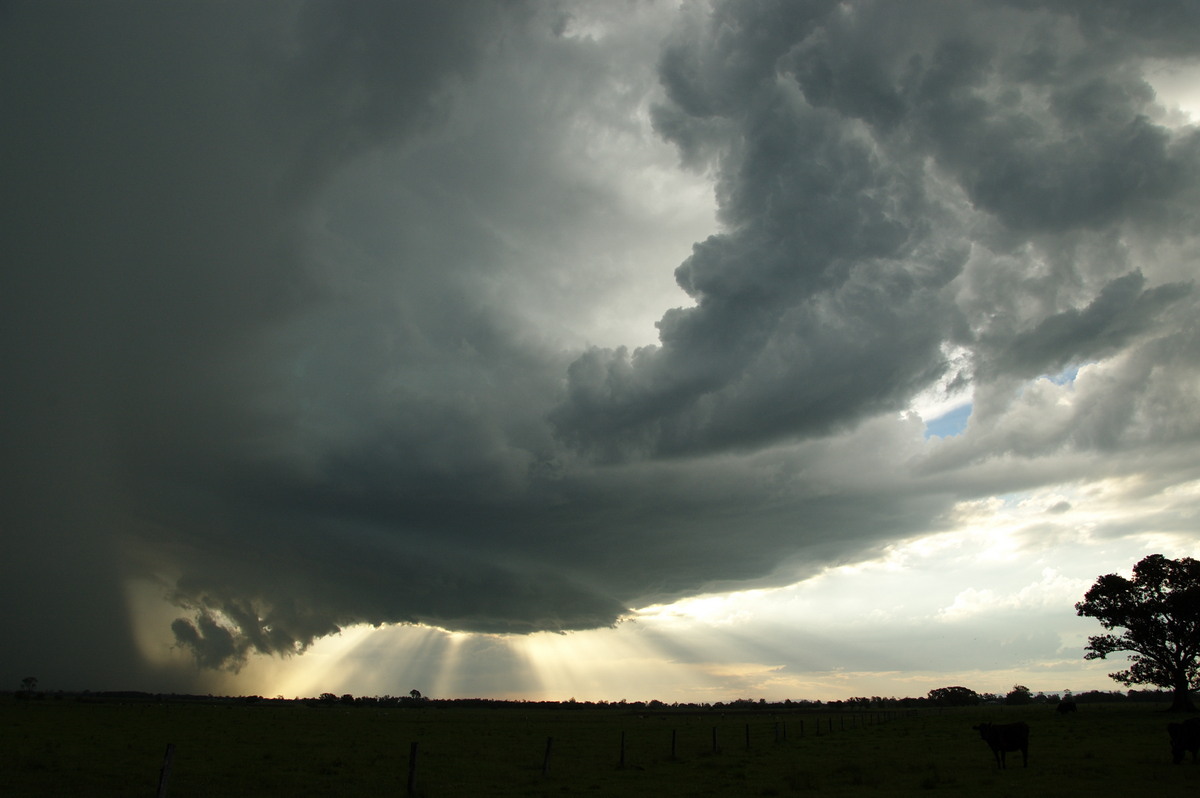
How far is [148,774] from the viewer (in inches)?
1432

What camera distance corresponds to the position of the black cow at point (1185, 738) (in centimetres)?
3291

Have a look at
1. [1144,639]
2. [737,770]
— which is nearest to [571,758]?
[737,770]

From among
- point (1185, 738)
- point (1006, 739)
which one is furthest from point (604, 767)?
point (1185, 738)

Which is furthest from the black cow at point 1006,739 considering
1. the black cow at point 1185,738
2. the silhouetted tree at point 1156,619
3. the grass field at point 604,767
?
the silhouetted tree at point 1156,619

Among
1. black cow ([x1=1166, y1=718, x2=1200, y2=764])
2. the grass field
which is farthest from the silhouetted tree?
black cow ([x1=1166, y1=718, x2=1200, y2=764])

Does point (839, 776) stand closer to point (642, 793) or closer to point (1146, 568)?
point (642, 793)

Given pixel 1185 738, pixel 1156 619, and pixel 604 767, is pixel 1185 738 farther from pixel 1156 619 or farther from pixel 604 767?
pixel 1156 619

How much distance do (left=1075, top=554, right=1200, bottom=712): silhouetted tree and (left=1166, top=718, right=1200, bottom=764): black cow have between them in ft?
159

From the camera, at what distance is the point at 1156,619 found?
74812 millimetres

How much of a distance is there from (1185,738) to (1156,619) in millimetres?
54172

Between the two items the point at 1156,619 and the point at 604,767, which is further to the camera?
the point at 1156,619

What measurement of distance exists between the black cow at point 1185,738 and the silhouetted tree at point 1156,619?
159ft

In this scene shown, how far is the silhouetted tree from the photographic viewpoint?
72.2 metres

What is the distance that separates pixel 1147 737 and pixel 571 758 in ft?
137
